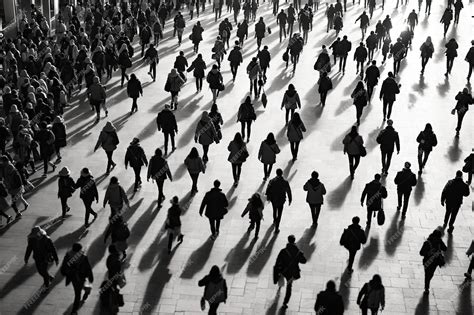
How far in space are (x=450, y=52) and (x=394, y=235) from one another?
12690mm

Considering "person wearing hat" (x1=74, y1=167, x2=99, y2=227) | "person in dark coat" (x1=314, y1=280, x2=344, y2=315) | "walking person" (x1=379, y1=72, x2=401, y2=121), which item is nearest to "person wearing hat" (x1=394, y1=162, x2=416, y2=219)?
"person in dark coat" (x1=314, y1=280, x2=344, y2=315)

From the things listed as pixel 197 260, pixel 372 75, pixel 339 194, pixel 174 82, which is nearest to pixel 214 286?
pixel 197 260

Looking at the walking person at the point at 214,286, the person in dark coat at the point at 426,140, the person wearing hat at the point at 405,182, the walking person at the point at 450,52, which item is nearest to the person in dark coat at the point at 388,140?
the person in dark coat at the point at 426,140

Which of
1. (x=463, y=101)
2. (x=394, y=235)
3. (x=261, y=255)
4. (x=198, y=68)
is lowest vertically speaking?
(x=394, y=235)

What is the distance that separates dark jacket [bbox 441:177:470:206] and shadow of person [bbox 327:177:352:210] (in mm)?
2571

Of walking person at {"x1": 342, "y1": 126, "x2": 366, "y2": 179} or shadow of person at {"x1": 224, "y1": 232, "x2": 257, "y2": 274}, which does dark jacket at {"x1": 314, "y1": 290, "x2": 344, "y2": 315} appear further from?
walking person at {"x1": 342, "y1": 126, "x2": 366, "y2": 179}

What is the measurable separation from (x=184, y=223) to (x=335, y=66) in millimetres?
14574

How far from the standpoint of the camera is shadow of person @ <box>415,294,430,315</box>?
530 inches

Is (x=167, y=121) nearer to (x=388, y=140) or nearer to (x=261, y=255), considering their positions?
(x=388, y=140)

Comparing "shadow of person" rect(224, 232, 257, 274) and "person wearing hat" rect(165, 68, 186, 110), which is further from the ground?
"person wearing hat" rect(165, 68, 186, 110)

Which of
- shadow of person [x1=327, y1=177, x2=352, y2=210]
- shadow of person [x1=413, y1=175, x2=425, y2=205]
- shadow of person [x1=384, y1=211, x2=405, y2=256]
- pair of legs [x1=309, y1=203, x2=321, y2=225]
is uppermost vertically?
pair of legs [x1=309, y1=203, x2=321, y2=225]

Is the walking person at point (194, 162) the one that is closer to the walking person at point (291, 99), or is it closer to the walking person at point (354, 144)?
the walking person at point (354, 144)

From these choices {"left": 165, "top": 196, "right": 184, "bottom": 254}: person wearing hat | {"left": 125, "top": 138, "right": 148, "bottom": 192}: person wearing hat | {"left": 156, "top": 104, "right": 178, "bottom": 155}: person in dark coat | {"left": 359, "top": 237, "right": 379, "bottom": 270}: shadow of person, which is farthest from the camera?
{"left": 156, "top": 104, "right": 178, "bottom": 155}: person in dark coat

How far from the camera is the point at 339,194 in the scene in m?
18.1
